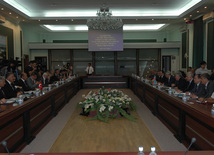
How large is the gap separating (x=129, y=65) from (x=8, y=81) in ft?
31.5

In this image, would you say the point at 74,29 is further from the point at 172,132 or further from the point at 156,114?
the point at 172,132

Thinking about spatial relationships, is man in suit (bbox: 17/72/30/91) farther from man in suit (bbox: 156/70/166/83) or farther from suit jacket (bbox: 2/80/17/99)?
man in suit (bbox: 156/70/166/83)

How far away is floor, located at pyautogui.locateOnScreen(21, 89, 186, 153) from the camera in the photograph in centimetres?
309

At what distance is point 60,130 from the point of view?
13.0ft

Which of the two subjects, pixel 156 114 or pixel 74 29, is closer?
pixel 156 114

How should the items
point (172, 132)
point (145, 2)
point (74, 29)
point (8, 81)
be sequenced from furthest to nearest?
point (74, 29) < point (145, 2) < point (8, 81) < point (172, 132)

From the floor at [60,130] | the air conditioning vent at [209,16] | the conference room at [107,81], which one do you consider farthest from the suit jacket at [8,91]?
the air conditioning vent at [209,16]

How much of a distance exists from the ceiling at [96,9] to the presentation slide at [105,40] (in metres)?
1.26

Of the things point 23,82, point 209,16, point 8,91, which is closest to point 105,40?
point 209,16

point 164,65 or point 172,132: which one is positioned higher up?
point 164,65

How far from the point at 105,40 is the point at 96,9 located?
233 centimetres

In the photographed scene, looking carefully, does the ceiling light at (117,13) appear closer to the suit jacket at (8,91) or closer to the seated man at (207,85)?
the suit jacket at (8,91)

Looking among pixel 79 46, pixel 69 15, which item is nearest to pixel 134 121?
pixel 69 15

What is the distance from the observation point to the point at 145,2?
7.64m
